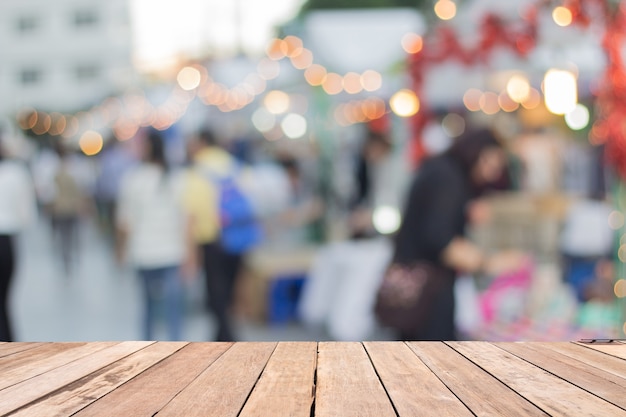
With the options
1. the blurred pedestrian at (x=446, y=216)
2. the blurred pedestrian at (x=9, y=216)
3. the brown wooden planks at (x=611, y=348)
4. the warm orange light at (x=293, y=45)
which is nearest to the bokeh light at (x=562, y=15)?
the blurred pedestrian at (x=446, y=216)

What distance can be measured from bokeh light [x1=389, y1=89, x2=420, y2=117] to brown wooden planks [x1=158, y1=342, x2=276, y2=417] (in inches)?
168

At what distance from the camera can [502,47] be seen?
19.1 ft

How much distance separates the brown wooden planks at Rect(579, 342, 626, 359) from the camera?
2.93m

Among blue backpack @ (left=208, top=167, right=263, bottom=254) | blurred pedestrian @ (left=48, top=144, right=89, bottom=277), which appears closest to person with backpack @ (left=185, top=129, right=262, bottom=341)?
blue backpack @ (left=208, top=167, right=263, bottom=254)

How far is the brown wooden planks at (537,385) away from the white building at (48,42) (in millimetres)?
5759

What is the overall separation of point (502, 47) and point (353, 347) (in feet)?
11.5

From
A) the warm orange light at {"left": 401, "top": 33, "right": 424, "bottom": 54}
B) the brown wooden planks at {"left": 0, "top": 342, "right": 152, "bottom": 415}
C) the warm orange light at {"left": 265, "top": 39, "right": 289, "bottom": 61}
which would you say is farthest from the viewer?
the warm orange light at {"left": 265, "top": 39, "right": 289, "bottom": 61}

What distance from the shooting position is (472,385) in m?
2.35

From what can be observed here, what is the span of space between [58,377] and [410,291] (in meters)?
1.60

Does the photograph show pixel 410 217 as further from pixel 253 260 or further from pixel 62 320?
pixel 62 320

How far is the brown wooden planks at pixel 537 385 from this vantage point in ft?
6.84

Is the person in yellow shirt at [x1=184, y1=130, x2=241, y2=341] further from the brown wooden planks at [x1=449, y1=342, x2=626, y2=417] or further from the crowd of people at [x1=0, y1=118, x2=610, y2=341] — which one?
the brown wooden planks at [x1=449, y1=342, x2=626, y2=417]

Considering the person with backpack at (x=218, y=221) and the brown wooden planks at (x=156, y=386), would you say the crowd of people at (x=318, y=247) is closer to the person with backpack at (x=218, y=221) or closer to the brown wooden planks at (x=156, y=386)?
the person with backpack at (x=218, y=221)

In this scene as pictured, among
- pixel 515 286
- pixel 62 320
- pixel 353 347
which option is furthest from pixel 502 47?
pixel 62 320
